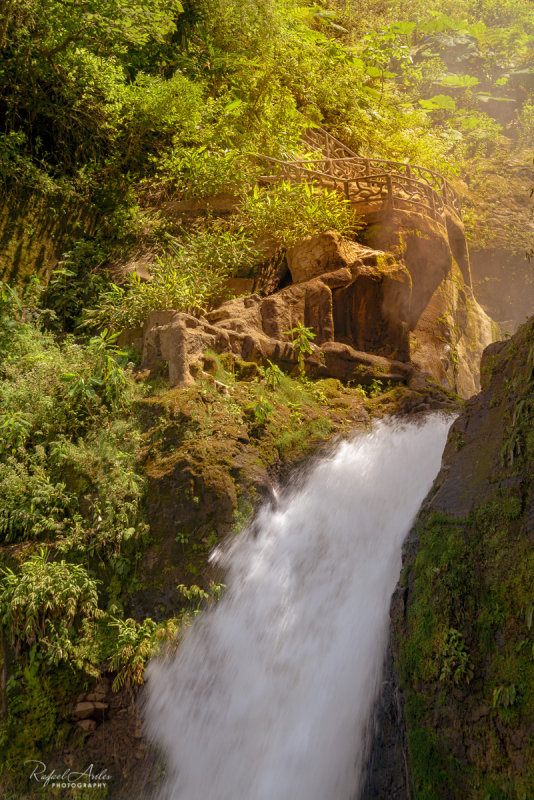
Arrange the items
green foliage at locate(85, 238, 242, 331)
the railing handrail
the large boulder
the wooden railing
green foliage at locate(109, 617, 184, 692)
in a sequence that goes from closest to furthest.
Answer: green foliage at locate(109, 617, 184, 692) < the large boulder < green foliage at locate(85, 238, 242, 331) < the wooden railing < the railing handrail

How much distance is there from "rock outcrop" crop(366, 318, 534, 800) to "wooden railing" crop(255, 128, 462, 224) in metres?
5.87

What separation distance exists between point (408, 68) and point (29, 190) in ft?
46.2

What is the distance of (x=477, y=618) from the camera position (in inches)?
147

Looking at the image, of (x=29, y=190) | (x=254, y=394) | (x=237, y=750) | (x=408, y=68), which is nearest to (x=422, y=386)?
(x=254, y=394)

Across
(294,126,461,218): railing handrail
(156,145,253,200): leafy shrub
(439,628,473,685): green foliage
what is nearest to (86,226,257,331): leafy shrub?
(156,145,253,200): leafy shrub

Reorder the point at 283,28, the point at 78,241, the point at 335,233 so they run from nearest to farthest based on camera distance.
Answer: the point at 335,233
the point at 78,241
the point at 283,28

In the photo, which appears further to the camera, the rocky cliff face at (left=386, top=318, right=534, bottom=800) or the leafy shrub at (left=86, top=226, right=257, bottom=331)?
the leafy shrub at (left=86, top=226, right=257, bottom=331)

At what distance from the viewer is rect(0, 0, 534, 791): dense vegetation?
5.23m

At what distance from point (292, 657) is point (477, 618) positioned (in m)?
1.80

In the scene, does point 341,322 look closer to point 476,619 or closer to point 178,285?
point 178,285

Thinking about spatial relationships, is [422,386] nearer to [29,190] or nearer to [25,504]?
[25,504]

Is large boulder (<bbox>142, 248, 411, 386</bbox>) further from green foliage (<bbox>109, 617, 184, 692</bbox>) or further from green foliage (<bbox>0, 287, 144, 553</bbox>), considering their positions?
green foliage (<bbox>109, 617, 184, 692</bbox>)

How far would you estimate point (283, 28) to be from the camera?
1143 centimetres

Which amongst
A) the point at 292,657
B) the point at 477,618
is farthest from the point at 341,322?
the point at 477,618
